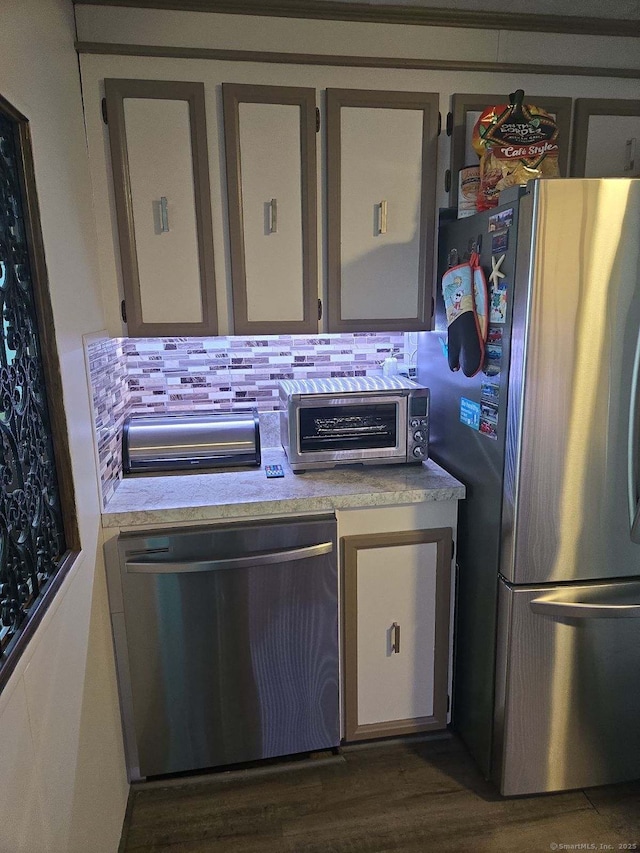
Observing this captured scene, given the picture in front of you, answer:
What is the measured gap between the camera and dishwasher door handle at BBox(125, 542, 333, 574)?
1645mm

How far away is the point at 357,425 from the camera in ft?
6.27

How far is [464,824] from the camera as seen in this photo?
5.52 feet

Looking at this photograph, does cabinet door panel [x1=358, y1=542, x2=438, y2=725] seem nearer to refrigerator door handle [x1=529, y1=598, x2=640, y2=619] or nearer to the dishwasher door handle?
the dishwasher door handle

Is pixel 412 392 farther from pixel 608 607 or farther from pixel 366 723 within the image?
pixel 366 723

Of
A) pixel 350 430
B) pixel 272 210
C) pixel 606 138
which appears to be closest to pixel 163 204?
pixel 272 210

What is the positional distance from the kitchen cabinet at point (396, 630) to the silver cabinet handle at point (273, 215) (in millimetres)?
991

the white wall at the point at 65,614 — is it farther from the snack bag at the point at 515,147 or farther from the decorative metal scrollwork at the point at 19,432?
the snack bag at the point at 515,147

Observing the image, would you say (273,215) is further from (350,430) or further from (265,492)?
(265,492)

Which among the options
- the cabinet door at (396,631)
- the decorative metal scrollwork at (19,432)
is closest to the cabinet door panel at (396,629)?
the cabinet door at (396,631)

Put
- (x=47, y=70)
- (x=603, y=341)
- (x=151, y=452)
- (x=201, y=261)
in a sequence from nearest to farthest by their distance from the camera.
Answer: (x=47, y=70)
(x=603, y=341)
(x=201, y=261)
(x=151, y=452)

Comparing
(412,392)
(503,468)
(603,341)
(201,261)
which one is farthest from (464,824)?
(201,261)

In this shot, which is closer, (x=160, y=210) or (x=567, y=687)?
(x=567, y=687)

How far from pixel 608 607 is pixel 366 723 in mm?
908

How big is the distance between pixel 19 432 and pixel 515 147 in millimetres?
1572
